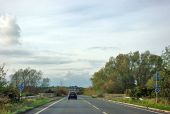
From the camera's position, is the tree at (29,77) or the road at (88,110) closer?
the road at (88,110)

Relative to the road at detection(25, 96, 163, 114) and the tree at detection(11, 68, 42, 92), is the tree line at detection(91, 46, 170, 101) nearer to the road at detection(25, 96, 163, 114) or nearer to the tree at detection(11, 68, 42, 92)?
the tree at detection(11, 68, 42, 92)

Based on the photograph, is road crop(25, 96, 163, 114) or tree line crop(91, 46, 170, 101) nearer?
road crop(25, 96, 163, 114)

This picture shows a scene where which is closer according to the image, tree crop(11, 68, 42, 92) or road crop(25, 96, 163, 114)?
road crop(25, 96, 163, 114)

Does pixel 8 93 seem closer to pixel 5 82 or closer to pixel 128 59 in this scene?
pixel 5 82

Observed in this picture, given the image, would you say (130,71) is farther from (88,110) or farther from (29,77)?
(88,110)

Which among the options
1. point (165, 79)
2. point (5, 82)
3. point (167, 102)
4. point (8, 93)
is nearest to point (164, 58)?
point (165, 79)

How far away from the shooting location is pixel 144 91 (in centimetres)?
6888

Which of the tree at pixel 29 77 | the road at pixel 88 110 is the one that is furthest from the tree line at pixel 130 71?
the road at pixel 88 110

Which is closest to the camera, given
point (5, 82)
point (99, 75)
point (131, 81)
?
point (5, 82)

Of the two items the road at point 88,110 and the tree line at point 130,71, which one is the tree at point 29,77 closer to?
the tree line at point 130,71

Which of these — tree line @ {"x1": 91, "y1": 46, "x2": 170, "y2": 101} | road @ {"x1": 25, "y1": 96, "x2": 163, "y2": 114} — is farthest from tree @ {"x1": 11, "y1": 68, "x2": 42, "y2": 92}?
road @ {"x1": 25, "y1": 96, "x2": 163, "y2": 114}

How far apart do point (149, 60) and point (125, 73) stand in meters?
7.72

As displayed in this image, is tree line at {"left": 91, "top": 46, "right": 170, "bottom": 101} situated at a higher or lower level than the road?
higher

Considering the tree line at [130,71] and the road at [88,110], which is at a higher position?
the tree line at [130,71]
